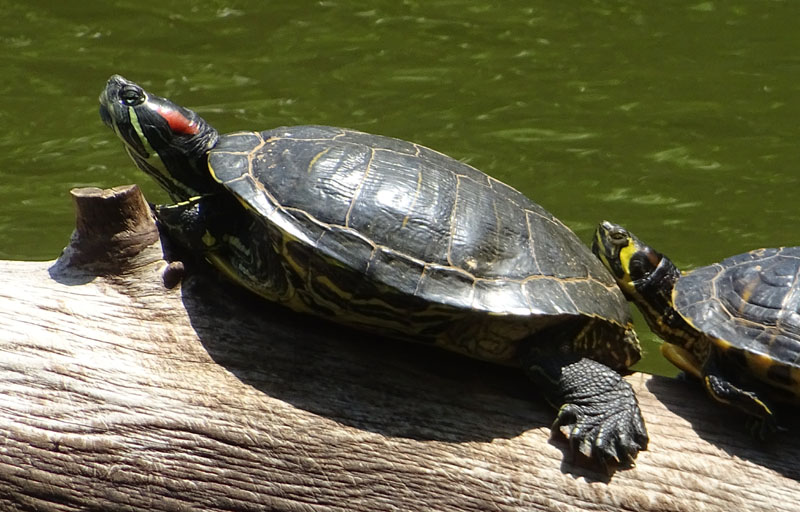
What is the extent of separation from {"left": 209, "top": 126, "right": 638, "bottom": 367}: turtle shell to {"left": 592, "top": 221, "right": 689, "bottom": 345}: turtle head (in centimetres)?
34

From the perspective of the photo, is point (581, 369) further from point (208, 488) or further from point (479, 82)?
point (479, 82)

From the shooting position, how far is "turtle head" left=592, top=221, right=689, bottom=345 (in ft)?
12.1

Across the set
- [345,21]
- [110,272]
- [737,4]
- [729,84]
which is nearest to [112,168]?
[345,21]

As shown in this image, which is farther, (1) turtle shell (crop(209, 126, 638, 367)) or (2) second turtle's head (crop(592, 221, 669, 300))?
(2) second turtle's head (crop(592, 221, 669, 300))

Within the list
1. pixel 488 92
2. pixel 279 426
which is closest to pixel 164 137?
pixel 279 426

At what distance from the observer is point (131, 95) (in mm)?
3562

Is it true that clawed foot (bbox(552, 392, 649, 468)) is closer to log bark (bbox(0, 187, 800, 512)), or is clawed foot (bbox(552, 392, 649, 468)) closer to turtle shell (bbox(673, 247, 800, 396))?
log bark (bbox(0, 187, 800, 512))

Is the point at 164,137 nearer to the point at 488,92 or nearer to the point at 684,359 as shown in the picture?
the point at 684,359

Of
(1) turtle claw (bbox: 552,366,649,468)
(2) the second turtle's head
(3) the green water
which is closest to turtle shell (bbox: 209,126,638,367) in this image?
(1) turtle claw (bbox: 552,366,649,468)

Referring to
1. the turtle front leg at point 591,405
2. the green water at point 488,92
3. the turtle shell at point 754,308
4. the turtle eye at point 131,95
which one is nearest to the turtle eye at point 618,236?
the turtle shell at point 754,308

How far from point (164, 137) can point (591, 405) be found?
5.69 feet

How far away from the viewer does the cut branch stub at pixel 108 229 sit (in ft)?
11.1

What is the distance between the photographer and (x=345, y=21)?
8.57 m

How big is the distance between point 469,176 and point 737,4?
620 centimetres
